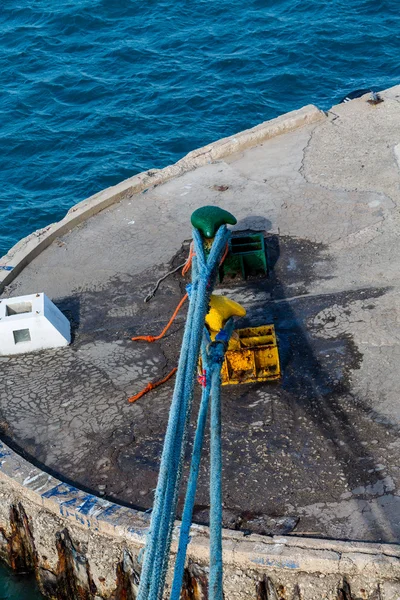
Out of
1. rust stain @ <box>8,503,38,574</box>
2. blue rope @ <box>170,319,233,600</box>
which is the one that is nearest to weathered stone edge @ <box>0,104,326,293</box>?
rust stain @ <box>8,503,38,574</box>

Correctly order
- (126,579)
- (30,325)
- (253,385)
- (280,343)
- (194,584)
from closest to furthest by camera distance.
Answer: (194,584) → (126,579) → (253,385) → (280,343) → (30,325)

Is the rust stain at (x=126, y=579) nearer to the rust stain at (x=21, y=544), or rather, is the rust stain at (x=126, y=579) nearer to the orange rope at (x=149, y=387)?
the rust stain at (x=21, y=544)

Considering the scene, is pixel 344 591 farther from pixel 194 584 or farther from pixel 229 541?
pixel 194 584

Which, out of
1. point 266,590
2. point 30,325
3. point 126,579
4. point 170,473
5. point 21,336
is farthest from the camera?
point 21,336

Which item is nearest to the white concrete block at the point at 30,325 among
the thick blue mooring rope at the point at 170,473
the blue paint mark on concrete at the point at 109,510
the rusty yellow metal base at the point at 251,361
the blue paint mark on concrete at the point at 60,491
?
the rusty yellow metal base at the point at 251,361

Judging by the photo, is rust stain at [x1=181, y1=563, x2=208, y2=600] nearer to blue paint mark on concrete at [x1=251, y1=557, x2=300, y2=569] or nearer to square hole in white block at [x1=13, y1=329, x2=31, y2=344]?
blue paint mark on concrete at [x1=251, y1=557, x2=300, y2=569]

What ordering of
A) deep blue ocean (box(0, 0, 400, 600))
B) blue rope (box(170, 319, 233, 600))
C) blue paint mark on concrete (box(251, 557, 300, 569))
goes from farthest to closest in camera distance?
1. deep blue ocean (box(0, 0, 400, 600))
2. blue paint mark on concrete (box(251, 557, 300, 569))
3. blue rope (box(170, 319, 233, 600))

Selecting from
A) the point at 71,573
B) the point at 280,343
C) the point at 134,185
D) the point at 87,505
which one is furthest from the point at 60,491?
the point at 134,185
